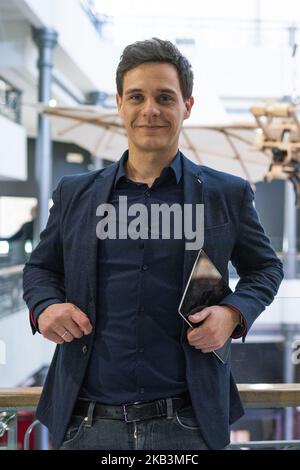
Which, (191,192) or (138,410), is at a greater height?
(191,192)

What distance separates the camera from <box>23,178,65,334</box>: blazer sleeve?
0.92 metres

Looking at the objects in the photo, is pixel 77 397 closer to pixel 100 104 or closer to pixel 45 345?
pixel 45 345

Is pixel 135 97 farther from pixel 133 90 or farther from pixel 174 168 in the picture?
pixel 174 168

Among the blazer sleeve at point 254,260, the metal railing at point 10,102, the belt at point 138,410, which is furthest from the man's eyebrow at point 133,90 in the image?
the metal railing at point 10,102

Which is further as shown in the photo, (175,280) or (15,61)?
(15,61)

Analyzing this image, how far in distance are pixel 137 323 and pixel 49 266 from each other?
0.19 m

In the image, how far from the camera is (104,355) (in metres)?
0.89

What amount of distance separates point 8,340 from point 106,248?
3.12ft

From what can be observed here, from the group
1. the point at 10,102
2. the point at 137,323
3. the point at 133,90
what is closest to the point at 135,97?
the point at 133,90

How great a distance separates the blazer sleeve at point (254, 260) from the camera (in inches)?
36.0

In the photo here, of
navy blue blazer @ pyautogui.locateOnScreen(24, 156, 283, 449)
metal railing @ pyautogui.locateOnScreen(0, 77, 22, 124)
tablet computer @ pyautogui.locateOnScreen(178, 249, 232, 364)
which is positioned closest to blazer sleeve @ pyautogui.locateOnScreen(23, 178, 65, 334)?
navy blue blazer @ pyautogui.locateOnScreen(24, 156, 283, 449)

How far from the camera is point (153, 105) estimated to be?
0.89m

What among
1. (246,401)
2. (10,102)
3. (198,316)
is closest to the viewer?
(198,316)

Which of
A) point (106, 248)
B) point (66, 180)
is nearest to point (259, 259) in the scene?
point (106, 248)
